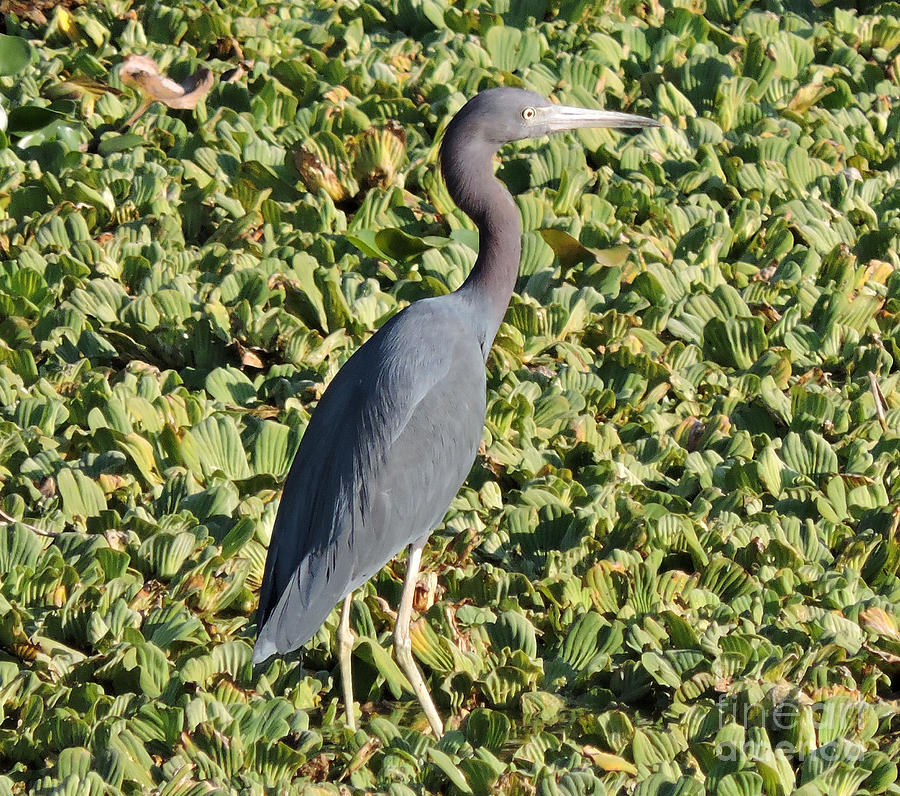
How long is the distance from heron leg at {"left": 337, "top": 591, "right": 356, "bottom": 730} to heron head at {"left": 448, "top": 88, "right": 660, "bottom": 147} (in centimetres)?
144

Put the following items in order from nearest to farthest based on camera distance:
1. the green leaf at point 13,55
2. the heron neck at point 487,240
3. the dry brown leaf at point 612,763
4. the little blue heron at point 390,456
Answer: the dry brown leaf at point 612,763
the little blue heron at point 390,456
the heron neck at point 487,240
the green leaf at point 13,55

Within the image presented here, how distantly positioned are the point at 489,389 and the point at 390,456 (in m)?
1.07

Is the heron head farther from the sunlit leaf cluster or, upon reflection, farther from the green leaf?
the green leaf

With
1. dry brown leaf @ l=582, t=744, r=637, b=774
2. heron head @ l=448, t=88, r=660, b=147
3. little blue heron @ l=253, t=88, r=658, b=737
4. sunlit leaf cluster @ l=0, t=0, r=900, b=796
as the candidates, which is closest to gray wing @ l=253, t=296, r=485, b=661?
little blue heron @ l=253, t=88, r=658, b=737

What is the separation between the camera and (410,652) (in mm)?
3549

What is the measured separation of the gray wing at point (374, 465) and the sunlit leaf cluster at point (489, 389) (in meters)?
0.24

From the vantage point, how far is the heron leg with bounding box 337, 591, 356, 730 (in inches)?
135

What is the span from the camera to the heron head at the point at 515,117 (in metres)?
4.05

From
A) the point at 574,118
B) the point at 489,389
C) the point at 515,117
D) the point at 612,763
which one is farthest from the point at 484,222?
the point at 612,763

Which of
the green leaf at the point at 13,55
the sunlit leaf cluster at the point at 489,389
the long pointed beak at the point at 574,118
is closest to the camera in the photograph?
the sunlit leaf cluster at the point at 489,389

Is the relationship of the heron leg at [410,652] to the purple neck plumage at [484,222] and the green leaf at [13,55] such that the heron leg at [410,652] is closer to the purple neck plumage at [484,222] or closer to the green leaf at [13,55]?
the purple neck plumage at [484,222]

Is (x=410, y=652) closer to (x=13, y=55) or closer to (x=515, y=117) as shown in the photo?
(x=515, y=117)

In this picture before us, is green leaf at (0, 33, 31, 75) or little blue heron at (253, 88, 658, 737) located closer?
little blue heron at (253, 88, 658, 737)

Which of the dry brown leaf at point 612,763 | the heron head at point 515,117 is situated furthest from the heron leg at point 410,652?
the heron head at point 515,117
